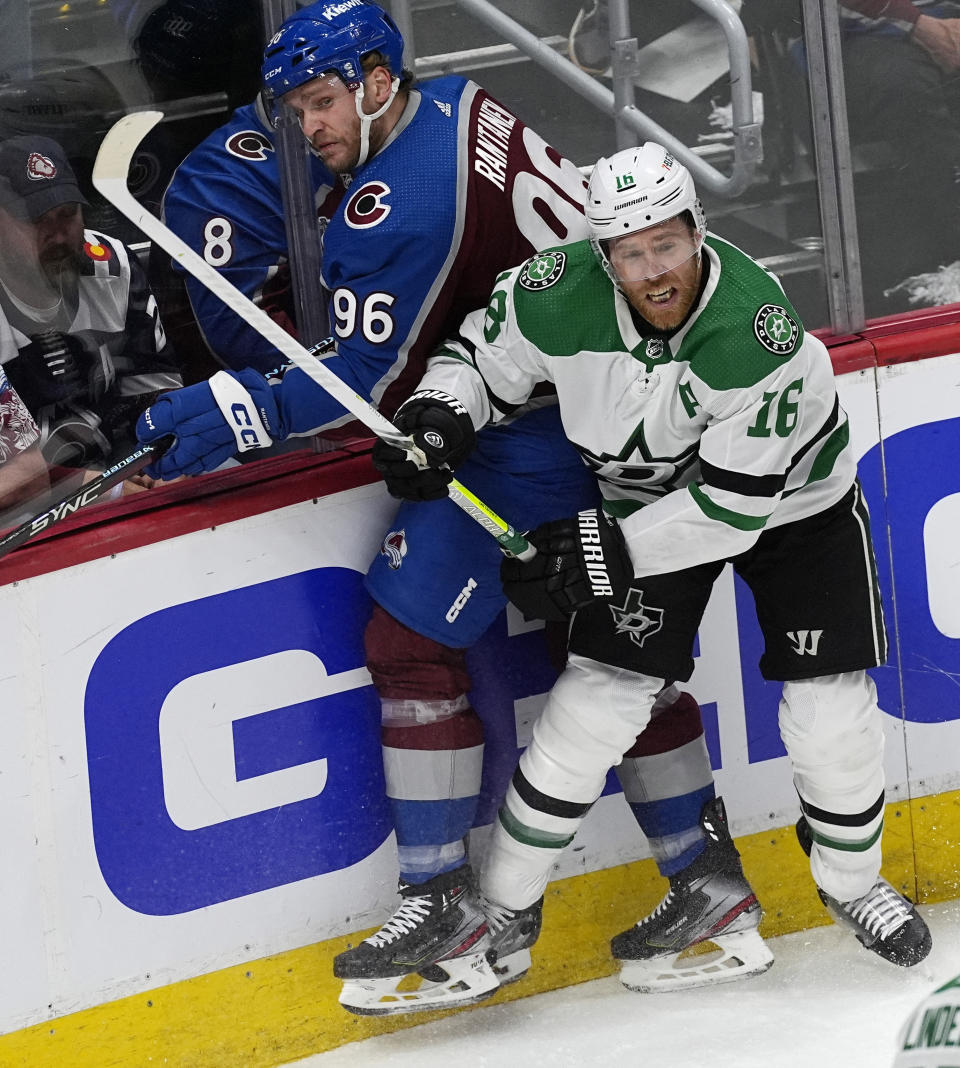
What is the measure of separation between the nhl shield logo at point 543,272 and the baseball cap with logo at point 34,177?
0.61m

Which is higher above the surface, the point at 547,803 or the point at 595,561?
the point at 595,561

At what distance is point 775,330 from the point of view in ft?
7.08

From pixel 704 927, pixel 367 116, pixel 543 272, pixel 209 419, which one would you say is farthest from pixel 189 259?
pixel 704 927

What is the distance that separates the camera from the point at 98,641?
2318mm

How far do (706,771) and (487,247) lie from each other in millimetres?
910

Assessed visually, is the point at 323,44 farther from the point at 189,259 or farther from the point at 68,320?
the point at 68,320

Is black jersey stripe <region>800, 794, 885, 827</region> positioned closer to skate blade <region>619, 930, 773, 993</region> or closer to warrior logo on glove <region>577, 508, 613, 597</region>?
skate blade <region>619, 930, 773, 993</region>

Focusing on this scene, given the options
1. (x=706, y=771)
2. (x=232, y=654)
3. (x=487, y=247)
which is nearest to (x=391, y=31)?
(x=487, y=247)

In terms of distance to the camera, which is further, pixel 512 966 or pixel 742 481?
pixel 512 966

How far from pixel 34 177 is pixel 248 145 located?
0.33 meters

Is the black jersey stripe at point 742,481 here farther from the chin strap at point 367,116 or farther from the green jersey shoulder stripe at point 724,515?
the chin strap at point 367,116

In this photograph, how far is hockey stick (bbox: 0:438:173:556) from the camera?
224 cm

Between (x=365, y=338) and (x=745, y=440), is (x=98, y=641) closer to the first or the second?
(x=365, y=338)

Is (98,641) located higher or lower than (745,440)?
lower
